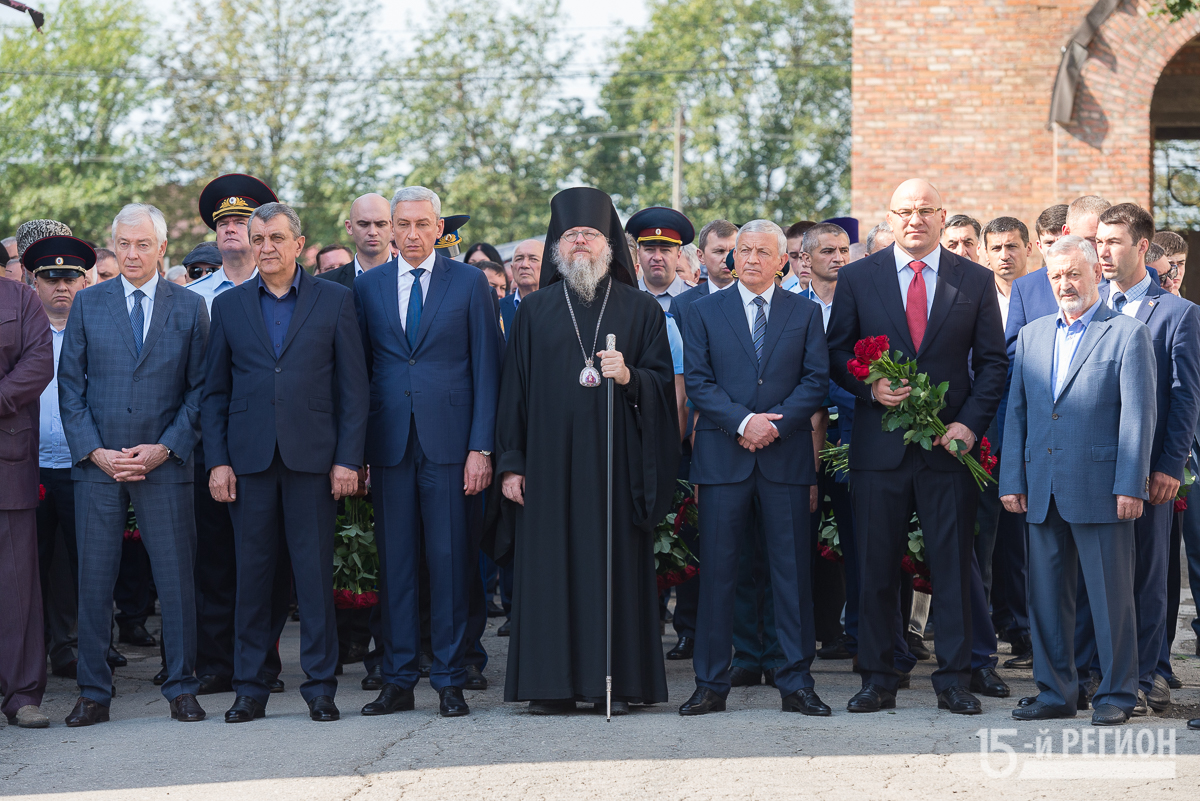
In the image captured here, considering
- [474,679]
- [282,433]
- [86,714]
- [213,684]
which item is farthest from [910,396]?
[86,714]

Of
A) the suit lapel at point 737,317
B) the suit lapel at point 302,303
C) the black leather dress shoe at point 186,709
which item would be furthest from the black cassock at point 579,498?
the black leather dress shoe at point 186,709

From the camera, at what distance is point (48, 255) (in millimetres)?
7465

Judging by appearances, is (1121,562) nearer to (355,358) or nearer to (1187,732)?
(1187,732)

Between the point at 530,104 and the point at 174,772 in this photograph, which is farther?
the point at 530,104

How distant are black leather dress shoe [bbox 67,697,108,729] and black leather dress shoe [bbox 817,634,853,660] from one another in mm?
4066

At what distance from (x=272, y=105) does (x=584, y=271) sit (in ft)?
109

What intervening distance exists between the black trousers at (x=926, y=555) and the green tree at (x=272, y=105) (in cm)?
3234

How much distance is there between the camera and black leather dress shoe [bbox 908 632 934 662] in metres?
7.71

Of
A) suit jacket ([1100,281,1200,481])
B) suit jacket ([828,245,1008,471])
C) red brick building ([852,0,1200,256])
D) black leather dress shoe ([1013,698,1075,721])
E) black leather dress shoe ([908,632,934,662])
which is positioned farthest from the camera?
red brick building ([852,0,1200,256])

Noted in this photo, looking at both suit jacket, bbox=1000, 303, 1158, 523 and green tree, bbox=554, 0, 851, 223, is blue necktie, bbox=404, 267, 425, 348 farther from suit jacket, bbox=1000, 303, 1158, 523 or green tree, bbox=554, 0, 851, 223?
green tree, bbox=554, 0, 851, 223

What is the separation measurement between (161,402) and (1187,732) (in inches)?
197

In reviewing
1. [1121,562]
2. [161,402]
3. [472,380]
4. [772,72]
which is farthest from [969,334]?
[772,72]

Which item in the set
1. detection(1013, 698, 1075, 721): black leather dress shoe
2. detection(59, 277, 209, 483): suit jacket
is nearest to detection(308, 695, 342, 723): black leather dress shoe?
detection(59, 277, 209, 483): suit jacket

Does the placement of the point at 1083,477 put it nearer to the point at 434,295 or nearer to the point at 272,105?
the point at 434,295
